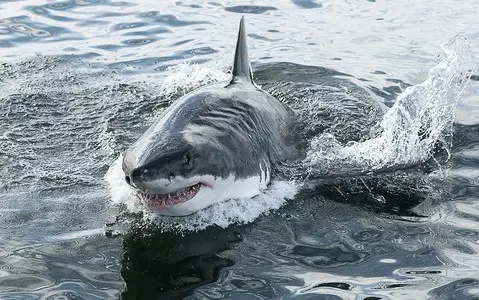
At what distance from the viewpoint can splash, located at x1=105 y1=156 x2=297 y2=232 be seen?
5.39 metres

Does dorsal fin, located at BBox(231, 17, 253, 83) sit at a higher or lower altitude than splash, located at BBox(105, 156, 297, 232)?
higher

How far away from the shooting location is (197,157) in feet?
16.9

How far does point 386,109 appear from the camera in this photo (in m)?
8.56

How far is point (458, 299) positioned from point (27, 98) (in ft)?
18.8

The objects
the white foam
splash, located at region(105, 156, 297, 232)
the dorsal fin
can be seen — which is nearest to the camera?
splash, located at region(105, 156, 297, 232)

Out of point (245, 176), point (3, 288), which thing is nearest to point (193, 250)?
point (245, 176)

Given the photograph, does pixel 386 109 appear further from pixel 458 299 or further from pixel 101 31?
pixel 101 31

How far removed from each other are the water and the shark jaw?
0.12 m

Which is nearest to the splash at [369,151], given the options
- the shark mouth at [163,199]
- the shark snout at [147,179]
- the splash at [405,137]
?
the splash at [405,137]

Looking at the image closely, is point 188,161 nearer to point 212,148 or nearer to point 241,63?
point 212,148

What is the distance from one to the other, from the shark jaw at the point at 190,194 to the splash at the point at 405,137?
955mm

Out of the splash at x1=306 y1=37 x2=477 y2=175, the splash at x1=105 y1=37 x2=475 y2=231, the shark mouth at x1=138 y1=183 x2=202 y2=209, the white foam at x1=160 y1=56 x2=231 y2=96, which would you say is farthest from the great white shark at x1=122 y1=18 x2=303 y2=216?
the white foam at x1=160 y1=56 x2=231 y2=96

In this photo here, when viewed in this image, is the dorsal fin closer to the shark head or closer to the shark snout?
the shark head

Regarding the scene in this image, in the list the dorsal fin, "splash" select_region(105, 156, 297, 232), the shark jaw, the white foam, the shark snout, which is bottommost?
"splash" select_region(105, 156, 297, 232)
